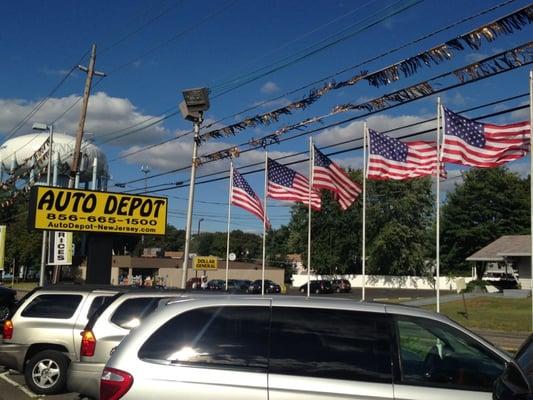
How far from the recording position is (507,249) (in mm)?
48656

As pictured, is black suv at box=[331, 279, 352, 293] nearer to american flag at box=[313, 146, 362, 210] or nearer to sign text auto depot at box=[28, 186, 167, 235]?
american flag at box=[313, 146, 362, 210]

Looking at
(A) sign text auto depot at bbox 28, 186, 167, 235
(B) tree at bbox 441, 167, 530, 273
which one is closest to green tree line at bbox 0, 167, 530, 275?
(B) tree at bbox 441, 167, 530, 273

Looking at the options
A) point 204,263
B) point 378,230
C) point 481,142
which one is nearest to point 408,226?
point 378,230

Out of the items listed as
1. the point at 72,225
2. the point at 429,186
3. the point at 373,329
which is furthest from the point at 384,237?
the point at 373,329

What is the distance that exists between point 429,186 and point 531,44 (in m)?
63.8

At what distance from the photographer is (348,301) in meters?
4.99

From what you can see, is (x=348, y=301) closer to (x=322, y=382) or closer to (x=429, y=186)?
(x=322, y=382)

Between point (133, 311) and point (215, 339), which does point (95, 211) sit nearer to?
point (133, 311)

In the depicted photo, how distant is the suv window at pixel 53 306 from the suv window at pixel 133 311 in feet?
5.18

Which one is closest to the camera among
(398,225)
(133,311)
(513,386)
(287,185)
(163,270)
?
(513,386)

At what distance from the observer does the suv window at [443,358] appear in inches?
178

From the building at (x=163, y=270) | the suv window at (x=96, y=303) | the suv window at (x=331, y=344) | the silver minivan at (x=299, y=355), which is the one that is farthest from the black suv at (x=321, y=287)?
the suv window at (x=331, y=344)

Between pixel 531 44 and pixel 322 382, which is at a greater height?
pixel 531 44

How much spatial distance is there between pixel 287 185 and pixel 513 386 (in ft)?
69.6
